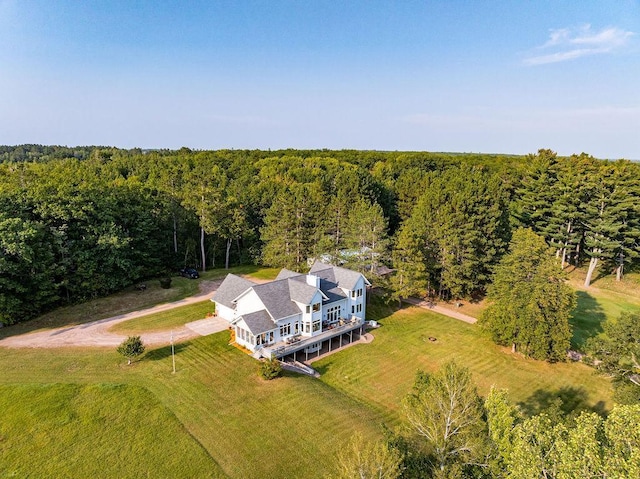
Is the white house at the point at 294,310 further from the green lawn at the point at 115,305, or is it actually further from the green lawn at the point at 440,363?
the green lawn at the point at 115,305

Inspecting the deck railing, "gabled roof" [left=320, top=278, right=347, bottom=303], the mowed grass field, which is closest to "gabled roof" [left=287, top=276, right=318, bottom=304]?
"gabled roof" [left=320, top=278, right=347, bottom=303]

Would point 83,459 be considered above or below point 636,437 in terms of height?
below

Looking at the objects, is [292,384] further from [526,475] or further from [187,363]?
[526,475]

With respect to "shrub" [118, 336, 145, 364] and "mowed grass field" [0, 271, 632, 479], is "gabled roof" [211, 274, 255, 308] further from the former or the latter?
"shrub" [118, 336, 145, 364]

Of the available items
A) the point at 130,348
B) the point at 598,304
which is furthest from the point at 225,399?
the point at 598,304

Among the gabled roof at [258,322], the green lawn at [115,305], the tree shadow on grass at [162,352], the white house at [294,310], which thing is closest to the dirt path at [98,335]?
the tree shadow on grass at [162,352]

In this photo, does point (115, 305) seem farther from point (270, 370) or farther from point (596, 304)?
point (596, 304)

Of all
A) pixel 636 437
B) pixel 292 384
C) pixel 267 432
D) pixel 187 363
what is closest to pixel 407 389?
pixel 292 384
